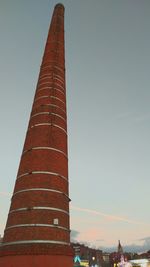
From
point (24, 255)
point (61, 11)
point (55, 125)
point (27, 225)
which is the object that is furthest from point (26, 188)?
point (61, 11)

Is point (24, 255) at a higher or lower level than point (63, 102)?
lower

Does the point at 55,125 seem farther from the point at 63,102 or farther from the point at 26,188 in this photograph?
the point at 26,188

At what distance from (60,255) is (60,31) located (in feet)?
74.2

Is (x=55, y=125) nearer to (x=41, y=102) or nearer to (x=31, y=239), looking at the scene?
(x=41, y=102)

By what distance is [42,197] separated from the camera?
16688 mm

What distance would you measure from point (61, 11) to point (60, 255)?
27.4 meters

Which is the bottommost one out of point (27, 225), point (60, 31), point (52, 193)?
point (27, 225)

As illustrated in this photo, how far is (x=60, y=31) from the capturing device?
2920 cm

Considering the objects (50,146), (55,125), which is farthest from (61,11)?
(50,146)

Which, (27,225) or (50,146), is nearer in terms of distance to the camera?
(27,225)

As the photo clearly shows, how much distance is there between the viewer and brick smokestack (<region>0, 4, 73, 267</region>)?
15195 millimetres

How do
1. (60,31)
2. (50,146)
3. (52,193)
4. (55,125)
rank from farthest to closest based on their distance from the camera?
(60,31) → (55,125) → (50,146) → (52,193)

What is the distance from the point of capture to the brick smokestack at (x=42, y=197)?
15195mm

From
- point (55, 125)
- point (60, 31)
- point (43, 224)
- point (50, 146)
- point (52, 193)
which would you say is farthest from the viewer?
point (60, 31)
